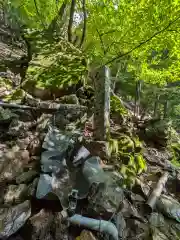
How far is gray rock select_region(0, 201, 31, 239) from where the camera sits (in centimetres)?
233

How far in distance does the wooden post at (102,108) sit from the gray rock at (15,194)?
88.2 inches

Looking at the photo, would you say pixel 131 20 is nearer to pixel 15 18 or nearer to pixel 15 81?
pixel 15 81

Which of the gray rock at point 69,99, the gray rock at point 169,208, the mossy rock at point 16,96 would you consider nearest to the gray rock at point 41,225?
the gray rock at point 169,208

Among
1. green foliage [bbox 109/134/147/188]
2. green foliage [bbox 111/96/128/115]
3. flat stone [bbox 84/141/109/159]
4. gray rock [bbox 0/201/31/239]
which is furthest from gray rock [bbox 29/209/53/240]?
green foliage [bbox 111/96/128/115]

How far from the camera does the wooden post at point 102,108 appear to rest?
4484 mm

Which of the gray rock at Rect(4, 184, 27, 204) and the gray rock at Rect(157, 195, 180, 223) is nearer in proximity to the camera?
the gray rock at Rect(4, 184, 27, 204)

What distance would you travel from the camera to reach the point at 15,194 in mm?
2789

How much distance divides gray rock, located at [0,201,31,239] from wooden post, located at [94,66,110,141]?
244 cm

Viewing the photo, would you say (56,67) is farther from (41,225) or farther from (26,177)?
(41,225)

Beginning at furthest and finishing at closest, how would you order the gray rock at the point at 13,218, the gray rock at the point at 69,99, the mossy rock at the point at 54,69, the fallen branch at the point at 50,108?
the mossy rock at the point at 54,69 → the gray rock at the point at 69,99 → the fallen branch at the point at 50,108 → the gray rock at the point at 13,218

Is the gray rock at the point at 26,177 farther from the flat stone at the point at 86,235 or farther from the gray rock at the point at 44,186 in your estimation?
the flat stone at the point at 86,235

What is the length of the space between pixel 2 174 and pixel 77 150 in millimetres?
1472

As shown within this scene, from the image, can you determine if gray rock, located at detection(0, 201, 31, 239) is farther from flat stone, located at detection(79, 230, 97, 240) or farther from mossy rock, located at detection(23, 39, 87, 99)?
mossy rock, located at detection(23, 39, 87, 99)

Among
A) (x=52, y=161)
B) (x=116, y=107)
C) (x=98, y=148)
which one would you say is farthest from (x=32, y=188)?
(x=116, y=107)
